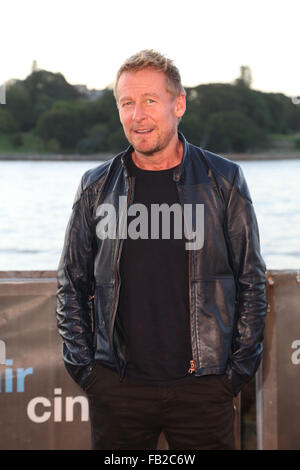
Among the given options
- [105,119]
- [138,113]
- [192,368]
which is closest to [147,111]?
[138,113]

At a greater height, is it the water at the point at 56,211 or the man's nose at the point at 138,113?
the water at the point at 56,211

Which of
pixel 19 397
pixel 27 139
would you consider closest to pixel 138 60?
pixel 19 397

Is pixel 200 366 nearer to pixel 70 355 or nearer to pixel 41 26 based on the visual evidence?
pixel 70 355

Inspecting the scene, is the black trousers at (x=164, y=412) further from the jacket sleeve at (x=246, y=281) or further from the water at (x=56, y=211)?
the water at (x=56, y=211)

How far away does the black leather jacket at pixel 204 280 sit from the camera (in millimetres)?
2059

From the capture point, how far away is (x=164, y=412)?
2053 millimetres

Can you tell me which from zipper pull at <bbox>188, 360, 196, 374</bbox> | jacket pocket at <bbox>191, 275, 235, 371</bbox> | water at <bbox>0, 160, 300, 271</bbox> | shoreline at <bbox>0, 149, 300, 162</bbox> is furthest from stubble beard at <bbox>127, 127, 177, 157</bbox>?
water at <bbox>0, 160, 300, 271</bbox>

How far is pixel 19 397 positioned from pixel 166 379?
3.84ft

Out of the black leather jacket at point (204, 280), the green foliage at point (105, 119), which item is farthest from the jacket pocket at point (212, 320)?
the green foliage at point (105, 119)

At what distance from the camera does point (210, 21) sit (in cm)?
5959

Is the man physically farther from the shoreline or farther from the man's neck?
the shoreline

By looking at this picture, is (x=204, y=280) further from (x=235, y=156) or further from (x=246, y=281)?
(x=235, y=156)

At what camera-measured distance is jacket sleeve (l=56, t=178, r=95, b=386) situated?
85.0 inches

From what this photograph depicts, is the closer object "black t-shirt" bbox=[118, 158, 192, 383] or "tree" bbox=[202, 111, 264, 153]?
"black t-shirt" bbox=[118, 158, 192, 383]
